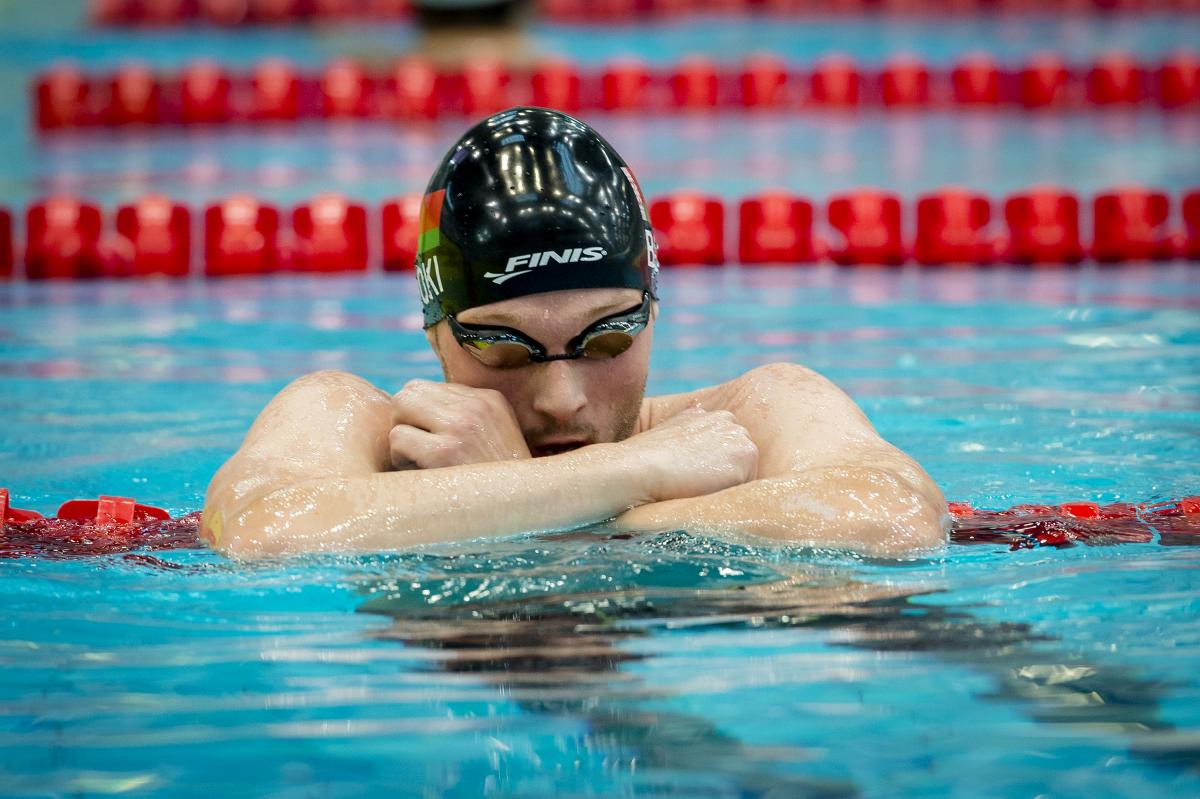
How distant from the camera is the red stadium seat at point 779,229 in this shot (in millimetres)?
11445

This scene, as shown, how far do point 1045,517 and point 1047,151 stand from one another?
471 inches

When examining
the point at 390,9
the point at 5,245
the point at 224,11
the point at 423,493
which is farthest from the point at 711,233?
the point at 224,11

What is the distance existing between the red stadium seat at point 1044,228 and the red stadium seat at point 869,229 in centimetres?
88

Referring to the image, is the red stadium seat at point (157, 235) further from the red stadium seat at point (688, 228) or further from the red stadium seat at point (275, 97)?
the red stadium seat at point (275, 97)

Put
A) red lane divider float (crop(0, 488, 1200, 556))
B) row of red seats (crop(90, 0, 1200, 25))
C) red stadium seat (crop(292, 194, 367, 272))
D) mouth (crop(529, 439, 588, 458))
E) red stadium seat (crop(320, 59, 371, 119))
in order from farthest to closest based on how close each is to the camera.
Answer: row of red seats (crop(90, 0, 1200, 25))
red stadium seat (crop(320, 59, 371, 119))
red stadium seat (crop(292, 194, 367, 272))
red lane divider float (crop(0, 488, 1200, 556))
mouth (crop(529, 439, 588, 458))

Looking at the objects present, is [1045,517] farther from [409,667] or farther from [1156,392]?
[1156,392]

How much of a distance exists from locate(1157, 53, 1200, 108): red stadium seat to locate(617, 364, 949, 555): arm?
48.7ft

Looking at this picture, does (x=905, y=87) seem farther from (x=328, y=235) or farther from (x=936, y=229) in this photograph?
(x=328, y=235)

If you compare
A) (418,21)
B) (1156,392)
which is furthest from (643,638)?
(418,21)

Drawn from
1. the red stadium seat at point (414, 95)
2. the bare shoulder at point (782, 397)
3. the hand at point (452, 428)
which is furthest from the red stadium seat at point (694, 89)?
the hand at point (452, 428)

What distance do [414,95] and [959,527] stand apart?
47.4ft

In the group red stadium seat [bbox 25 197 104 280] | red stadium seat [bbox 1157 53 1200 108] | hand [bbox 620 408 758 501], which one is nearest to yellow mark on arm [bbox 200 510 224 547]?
hand [bbox 620 408 758 501]

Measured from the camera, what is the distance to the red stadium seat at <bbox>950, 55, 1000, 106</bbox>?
16.7 m

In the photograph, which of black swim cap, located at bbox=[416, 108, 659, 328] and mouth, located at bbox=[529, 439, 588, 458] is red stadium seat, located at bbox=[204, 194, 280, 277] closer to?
black swim cap, located at bbox=[416, 108, 659, 328]
